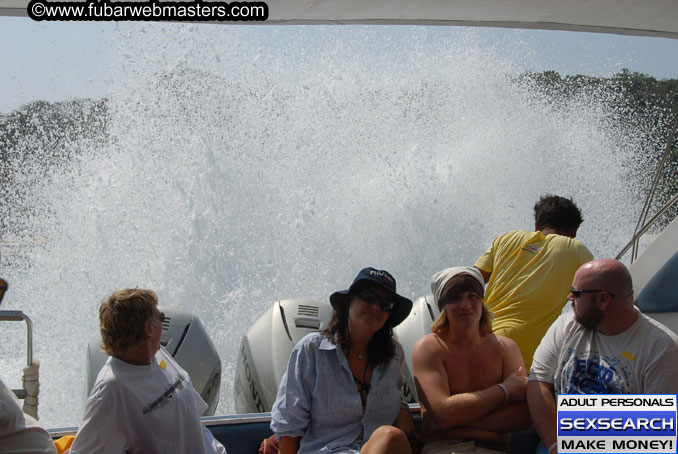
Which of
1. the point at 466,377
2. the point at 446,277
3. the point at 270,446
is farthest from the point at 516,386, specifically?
the point at 270,446

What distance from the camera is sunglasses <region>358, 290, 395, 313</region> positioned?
2832mm

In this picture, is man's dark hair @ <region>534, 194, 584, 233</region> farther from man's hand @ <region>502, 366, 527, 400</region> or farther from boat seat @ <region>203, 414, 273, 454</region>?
boat seat @ <region>203, 414, 273, 454</region>

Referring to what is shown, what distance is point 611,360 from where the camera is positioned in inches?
103

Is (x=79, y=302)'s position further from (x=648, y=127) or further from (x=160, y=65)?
(x=648, y=127)

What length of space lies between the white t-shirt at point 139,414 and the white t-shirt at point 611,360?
1.46 m

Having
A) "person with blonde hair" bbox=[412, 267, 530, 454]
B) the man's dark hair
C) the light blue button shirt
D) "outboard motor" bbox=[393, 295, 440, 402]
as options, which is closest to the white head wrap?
"person with blonde hair" bbox=[412, 267, 530, 454]

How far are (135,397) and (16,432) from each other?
374mm

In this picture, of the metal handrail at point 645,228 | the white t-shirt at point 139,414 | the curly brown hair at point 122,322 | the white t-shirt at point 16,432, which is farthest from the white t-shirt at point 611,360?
the metal handrail at point 645,228

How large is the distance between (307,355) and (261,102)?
6581mm

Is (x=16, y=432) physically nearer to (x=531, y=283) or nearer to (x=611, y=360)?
(x=611, y=360)

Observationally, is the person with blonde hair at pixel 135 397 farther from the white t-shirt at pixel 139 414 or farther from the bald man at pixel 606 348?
the bald man at pixel 606 348

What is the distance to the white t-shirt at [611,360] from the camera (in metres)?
2.53

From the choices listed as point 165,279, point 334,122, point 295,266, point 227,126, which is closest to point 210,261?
point 165,279

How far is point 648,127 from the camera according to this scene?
15375 millimetres
